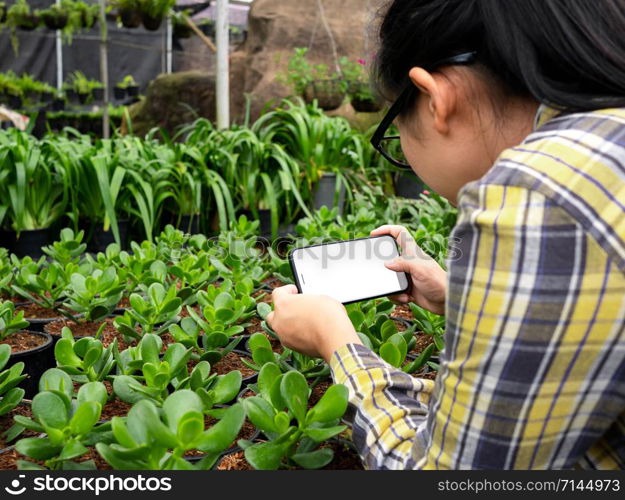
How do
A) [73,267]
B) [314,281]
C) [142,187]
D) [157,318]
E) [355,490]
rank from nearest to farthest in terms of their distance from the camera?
[355,490], [314,281], [157,318], [73,267], [142,187]

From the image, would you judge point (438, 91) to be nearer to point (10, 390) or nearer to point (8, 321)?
point (10, 390)

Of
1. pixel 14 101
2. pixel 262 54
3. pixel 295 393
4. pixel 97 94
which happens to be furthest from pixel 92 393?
pixel 97 94

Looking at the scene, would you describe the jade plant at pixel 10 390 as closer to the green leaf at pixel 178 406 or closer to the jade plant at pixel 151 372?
the jade plant at pixel 151 372

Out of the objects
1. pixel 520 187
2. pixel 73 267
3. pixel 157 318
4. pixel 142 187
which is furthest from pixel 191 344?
pixel 142 187

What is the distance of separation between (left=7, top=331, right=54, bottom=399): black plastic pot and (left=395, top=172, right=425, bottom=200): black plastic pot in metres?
3.12

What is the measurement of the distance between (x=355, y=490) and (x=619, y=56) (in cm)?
57

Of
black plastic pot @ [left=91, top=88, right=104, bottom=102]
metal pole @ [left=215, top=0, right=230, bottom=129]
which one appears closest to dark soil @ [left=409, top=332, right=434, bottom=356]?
metal pole @ [left=215, top=0, right=230, bottom=129]

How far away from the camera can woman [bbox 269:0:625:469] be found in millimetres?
667

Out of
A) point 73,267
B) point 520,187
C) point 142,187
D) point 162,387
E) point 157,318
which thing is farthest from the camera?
point 142,187

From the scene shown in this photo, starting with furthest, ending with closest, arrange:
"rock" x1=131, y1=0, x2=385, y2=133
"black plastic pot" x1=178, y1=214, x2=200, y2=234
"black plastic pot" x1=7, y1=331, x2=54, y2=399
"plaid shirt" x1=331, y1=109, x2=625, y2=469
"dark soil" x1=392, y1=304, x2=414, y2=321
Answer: "rock" x1=131, y1=0, x2=385, y2=133 → "black plastic pot" x1=178, y1=214, x2=200, y2=234 → "dark soil" x1=392, y1=304, x2=414, y2=321 → "black plastic pot" x1=7, y1=331, x2=54, y2=399 → "plaid shirt" x1=331, y1=109, x2=625, y2=469

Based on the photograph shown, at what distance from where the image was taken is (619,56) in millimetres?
750

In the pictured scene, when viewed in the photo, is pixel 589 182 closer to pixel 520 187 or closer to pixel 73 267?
pixel 520 187

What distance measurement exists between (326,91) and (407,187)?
125 centimetres

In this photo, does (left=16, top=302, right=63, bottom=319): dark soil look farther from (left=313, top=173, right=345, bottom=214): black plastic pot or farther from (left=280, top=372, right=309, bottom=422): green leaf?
(left=313, top=173, right=345, bottom=214): black plastic pot
